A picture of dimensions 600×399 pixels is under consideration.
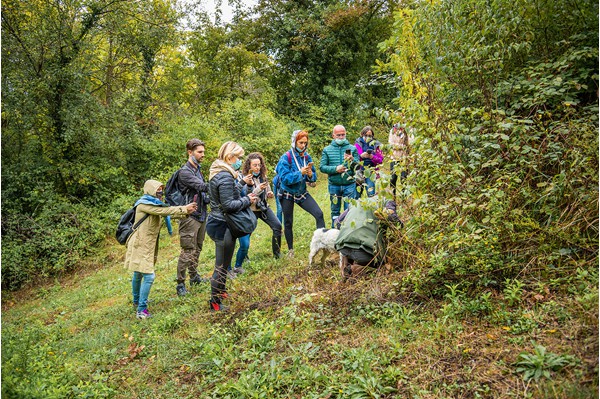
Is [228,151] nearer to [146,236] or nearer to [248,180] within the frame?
[248,180]

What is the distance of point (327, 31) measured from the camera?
20891 mm

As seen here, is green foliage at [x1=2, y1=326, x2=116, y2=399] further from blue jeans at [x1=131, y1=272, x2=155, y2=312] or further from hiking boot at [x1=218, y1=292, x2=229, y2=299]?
hiking boot at [x1=218, y1=292, x2=229, y2=299]

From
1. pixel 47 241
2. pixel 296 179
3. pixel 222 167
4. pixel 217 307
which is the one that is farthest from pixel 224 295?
pixel 47 241

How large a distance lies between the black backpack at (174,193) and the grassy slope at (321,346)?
4.59 feet

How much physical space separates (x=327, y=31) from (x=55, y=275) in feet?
53.8

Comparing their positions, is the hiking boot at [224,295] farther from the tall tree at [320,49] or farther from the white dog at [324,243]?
the tall tree at [320,49]

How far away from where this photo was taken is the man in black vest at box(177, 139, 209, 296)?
6090mm

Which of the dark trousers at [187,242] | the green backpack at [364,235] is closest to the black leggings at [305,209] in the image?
the dark trousers at [187,242]

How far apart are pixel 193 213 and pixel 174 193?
1.32ft

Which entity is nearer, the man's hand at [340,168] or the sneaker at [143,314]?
the sneaker at [143,314]

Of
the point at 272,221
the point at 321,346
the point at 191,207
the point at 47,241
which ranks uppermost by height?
the point at 191,207

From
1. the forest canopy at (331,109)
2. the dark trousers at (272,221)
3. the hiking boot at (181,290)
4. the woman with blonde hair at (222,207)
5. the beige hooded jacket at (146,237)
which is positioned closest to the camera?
the forest canopy at (331,109)

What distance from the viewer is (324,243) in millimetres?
5648

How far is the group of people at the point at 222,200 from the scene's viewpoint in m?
5.08
